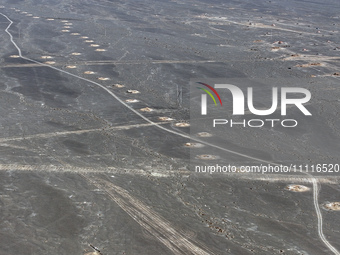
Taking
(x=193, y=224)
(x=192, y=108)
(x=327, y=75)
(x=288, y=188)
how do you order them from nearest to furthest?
(x=193, y=224)
(x=288, y=188)
(x=192, y=108)
(x=327, y=75)

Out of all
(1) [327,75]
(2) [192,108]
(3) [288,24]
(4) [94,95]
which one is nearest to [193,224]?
(2) [192,108]

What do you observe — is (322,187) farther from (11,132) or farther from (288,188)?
(11,132)

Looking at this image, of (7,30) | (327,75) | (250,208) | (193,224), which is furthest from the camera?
(7,30)

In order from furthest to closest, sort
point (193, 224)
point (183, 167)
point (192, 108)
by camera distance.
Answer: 1. point (192, 108)
2. point (183, 167)
3. point (193, 224)

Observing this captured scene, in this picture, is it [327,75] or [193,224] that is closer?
[193,224]

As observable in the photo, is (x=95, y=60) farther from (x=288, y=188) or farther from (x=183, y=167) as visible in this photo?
(x=288, y=188)

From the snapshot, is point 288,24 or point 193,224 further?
point 288,24

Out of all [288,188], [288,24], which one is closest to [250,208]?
[288,188]

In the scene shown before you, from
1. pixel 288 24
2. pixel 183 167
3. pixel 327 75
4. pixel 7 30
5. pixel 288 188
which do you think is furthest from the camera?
pixel 288 24
